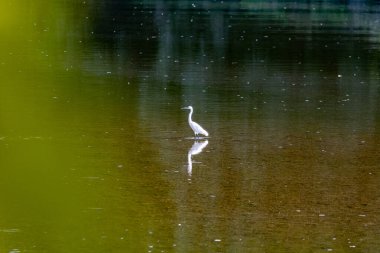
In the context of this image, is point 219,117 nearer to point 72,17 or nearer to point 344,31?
point 344,31

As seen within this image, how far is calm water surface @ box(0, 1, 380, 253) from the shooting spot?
37.0 ft

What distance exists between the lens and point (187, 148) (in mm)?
15734

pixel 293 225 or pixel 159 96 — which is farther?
pixel 159 96

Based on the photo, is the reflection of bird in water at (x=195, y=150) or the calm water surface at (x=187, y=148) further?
the reflection of bird in water at (x=195, y=150)

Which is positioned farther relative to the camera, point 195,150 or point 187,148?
point 187,148

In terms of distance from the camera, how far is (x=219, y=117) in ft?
61.0

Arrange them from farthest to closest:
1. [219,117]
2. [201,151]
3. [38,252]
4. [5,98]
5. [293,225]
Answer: [5,98], [219,117], [201,151], [293,225], [38,252]

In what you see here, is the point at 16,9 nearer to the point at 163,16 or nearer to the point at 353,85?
the point at 163,16

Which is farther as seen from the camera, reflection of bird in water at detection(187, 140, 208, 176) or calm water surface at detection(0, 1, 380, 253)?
reflection of bird in water at detection(187, 140, 208, 176)

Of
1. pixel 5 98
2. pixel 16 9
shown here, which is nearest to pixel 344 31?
pixel 16 9

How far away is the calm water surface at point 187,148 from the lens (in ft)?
37.0

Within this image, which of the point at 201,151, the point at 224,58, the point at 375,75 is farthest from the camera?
the point at 224,58

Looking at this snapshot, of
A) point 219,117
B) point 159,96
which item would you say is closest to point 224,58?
point 159,96

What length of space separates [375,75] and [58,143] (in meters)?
11.5
